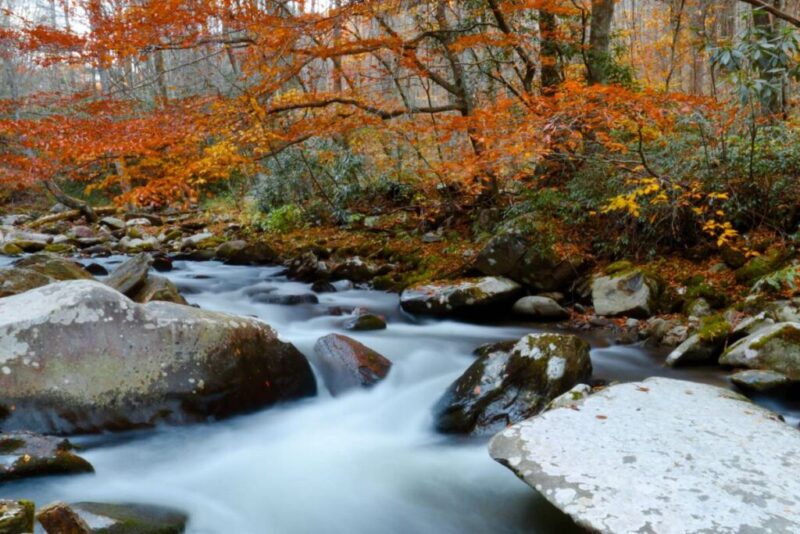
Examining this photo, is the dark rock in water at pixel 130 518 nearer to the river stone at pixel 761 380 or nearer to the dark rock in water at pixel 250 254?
the river stone at pixel 761 380

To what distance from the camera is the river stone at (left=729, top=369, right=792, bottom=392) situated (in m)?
4.05

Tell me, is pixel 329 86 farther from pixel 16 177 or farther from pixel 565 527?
pixel 565 527

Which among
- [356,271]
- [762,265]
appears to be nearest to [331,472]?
[762,265]

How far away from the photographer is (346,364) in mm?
4922

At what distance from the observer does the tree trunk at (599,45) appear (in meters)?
8.56

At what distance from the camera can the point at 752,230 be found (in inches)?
245

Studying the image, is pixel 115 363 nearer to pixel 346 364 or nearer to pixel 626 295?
pixel 346 364

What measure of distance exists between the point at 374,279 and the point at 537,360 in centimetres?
480

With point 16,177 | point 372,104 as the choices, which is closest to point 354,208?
point 372,104

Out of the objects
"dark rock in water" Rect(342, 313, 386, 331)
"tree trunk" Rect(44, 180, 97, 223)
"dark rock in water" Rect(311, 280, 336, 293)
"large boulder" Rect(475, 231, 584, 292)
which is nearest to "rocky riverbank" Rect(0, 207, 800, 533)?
"large boulder" Rect(475, 231, 584, 292)

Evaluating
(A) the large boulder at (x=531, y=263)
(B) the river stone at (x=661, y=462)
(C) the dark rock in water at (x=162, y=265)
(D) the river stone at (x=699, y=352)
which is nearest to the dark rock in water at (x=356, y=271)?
(A) the large boulder at (x=531, y=263)

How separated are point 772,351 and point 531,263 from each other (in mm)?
3156

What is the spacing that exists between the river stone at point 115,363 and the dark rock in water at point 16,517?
5.07ft

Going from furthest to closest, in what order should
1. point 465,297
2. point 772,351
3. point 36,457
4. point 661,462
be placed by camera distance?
point 465,297
point 772,351
point 36,457
point 661,462
